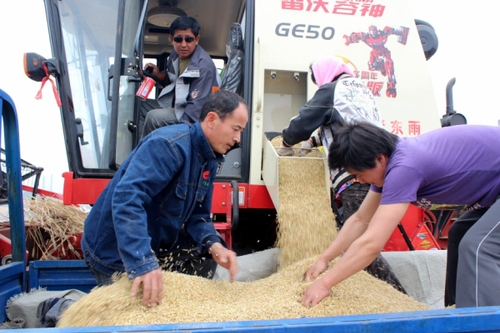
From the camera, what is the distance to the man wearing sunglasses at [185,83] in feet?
11.6

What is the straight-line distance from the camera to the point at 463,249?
6.17ft

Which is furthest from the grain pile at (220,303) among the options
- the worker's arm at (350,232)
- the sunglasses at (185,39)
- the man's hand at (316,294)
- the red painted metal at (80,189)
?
the sunglasses at (185,39)

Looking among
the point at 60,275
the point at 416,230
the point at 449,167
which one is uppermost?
the point at 449,167

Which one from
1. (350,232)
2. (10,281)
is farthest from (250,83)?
(10,281)

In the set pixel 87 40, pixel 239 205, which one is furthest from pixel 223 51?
pixel 239 205

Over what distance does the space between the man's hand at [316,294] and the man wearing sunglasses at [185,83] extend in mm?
1961

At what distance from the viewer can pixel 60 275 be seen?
2.96 metres

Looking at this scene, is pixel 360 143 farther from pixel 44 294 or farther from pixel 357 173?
pixel 44 294

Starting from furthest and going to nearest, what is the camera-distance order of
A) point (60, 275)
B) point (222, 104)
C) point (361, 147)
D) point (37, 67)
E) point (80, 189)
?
1. point (80, 189)
2. point (37, 67)
3. point (60, 275)
4. point (222, 104)
5. point (361, 147)

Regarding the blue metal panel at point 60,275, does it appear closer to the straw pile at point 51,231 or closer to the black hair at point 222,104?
the straw pile at point 51,231

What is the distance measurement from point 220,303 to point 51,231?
2.16 m

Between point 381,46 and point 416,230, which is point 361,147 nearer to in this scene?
point 416,230

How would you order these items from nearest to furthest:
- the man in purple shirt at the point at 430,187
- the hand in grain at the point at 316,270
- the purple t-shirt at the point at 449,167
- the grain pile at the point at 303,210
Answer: the man in purple shirt at the point at 430,187 → the purple t-shirt at the point at 449,167 → the hand in grain at the point at 316,270 → the grain pile at the point at 303,210

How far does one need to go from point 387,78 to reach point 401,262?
5.90ft
